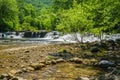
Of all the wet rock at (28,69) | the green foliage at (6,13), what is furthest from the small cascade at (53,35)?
the wet rock at (28,69)

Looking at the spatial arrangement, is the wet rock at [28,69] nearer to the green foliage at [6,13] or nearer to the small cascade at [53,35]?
the small cascade at [53,35]

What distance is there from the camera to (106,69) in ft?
40.8

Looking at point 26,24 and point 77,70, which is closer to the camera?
point 77,70

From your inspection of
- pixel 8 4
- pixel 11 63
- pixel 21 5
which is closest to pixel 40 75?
pixel 11 63

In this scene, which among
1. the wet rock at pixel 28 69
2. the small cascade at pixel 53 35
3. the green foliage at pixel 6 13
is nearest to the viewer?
the wet rock at pixel 28 69

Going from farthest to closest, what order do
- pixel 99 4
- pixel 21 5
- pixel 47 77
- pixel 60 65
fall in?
pixel 21 5, pixel 99 4, pixel 60 65, pixel 47 77

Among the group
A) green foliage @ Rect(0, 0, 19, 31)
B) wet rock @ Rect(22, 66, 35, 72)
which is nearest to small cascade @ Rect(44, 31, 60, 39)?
green foliage @ Rect(0, 0, 19, 31)

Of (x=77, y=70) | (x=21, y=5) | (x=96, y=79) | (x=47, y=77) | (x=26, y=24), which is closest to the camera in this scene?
(x=96, y=79)

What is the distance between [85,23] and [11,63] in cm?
958

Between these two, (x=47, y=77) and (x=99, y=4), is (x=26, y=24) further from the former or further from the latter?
(x=47, y=77)

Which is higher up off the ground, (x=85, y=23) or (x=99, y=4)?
(x=99, y=4)

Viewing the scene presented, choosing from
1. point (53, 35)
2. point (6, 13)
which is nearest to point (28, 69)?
point (53, 35)

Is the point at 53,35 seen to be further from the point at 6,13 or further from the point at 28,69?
the point at 28,69

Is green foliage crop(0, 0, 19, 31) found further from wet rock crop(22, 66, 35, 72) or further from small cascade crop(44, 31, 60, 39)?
wet rock crop(22, 66, 35, 72)
